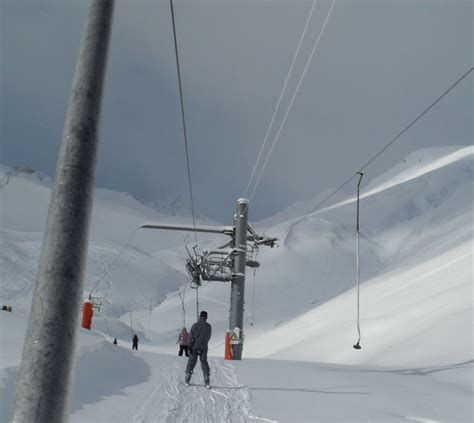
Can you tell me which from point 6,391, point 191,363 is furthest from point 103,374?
point 6,391

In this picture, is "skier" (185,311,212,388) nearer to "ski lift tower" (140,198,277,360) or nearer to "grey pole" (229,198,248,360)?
"ski lift tower" (140,198,277,360)

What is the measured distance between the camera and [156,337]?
79.4 meters

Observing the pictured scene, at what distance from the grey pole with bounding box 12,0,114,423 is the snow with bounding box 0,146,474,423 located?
12.9 feet

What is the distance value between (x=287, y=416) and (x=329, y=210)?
489ft

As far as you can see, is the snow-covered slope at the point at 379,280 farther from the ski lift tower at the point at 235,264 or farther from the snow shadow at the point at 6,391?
the snow shadow at the point at 6,391

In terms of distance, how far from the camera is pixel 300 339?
38438 mm

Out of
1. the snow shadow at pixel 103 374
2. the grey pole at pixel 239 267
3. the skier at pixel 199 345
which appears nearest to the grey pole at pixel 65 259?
the snow shadow at pixel 103 374

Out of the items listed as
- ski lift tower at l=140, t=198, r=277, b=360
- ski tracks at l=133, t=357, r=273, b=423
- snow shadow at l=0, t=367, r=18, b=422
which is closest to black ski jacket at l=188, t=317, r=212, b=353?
ski tracks at l=133, t=357, r=273, b=423

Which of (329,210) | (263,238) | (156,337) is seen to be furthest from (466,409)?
(329,210)

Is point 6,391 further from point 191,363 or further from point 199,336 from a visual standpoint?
point 199,336

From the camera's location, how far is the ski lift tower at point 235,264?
69.3 ft

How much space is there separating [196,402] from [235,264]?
13624mm

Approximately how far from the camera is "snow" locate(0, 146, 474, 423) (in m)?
8.15

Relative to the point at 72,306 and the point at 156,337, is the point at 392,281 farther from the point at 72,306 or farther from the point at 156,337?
the point at 72,306
